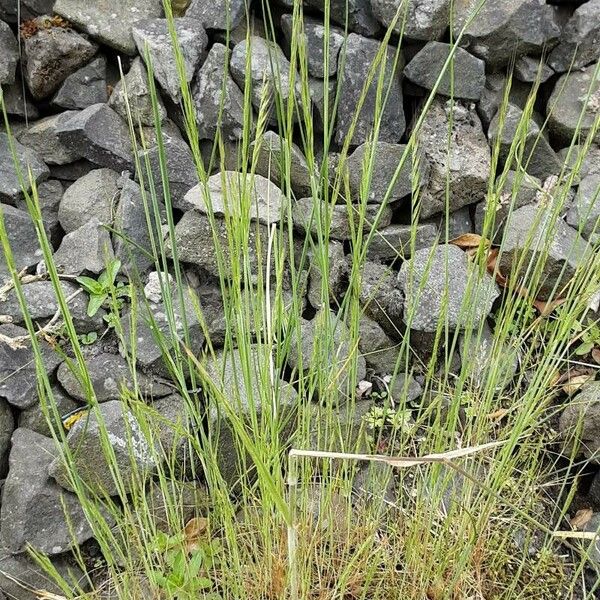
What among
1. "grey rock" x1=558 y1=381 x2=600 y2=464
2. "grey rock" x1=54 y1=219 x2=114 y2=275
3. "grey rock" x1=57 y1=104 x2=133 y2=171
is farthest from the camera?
"grey rock" x1=57 y1=104 x2=133 y2=171

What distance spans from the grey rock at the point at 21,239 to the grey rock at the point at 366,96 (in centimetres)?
90

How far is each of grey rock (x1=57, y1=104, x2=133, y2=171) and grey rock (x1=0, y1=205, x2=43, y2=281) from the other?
0.81ft

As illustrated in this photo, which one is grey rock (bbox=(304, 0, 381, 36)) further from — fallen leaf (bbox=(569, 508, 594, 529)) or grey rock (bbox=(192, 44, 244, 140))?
fallen leaf (bbox=(569, 508, 594, 529))

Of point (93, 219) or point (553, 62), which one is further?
point (553, 62)

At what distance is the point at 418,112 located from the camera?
1904mm

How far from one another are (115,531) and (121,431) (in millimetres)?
237

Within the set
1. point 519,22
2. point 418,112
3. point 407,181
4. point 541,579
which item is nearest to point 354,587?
point 541,579

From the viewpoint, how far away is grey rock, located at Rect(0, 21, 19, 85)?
5.76ft

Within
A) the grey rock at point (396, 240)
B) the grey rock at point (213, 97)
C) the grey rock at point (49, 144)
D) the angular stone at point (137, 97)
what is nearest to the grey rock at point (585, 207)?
the grey rock at point (396, 240)

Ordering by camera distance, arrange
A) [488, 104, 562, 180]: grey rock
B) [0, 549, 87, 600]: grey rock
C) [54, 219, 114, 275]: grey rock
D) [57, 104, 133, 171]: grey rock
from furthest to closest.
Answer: [488, 104, 562, 180]: grey rock
[57, 104, 133, 171]: grey rock
[54, 219, 114, 275]: grey rock
[0, 549, 87, 600]: grey rock

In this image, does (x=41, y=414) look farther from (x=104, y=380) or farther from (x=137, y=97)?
(x=137, y=97)

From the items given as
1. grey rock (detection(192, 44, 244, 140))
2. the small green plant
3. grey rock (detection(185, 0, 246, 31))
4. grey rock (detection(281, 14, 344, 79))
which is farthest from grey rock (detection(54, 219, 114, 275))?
grey rock (detection(281, 14, 344, 79))

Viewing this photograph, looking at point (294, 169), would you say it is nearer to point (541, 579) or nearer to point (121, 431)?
point (121, 431)

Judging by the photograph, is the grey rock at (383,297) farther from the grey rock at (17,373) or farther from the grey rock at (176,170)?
the grey rock at (17,373)
